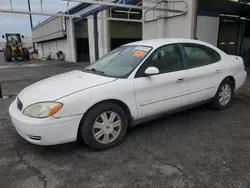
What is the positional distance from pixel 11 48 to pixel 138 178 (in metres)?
23.1

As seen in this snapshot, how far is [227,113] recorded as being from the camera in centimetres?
432

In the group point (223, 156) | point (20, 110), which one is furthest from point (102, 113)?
point (223, 156)

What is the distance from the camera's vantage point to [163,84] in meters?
3.28

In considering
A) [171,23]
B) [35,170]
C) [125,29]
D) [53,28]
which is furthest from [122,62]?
[53,28]

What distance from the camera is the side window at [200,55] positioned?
3.74 meters

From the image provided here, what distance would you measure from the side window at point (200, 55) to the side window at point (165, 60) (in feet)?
0.81

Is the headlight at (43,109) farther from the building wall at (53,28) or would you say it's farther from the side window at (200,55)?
the building wall at (53,28)

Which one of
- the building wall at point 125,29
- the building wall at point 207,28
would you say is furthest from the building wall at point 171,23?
the building wall at point 125,29

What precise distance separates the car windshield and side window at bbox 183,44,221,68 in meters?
0.87

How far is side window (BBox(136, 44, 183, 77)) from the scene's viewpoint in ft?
10.7

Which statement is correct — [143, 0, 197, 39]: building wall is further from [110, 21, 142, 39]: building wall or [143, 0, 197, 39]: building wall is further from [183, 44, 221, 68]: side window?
[110, 21, 142, 39]: building wall

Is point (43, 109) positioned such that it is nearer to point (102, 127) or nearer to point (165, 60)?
point (102, 127)

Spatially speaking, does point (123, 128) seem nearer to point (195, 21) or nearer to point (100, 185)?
point (100, 185)

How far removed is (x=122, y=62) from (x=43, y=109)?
4.98 ft
